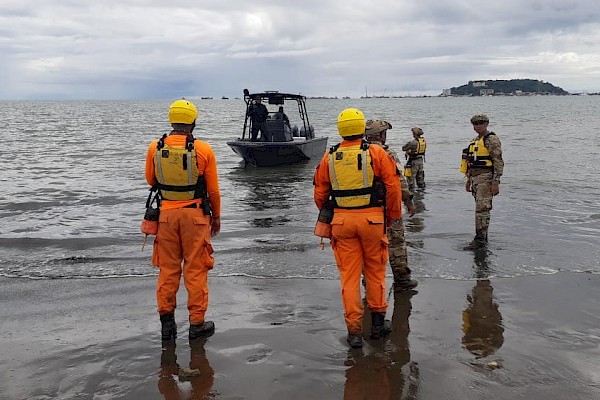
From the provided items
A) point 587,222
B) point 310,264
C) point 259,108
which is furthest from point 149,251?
point 259,108

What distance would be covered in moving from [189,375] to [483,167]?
5.10 m

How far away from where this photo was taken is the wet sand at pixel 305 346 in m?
3.71

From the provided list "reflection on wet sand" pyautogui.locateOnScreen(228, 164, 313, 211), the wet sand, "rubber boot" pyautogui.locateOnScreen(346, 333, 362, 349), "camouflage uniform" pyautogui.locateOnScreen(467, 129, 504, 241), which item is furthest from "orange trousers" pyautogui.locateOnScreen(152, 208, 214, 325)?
"reflection on wet sand" pyautogui.locateOnScreen(228, 164, 313, 211)

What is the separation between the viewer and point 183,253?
4469 millimetres

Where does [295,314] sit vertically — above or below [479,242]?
below

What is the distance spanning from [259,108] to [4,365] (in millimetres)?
13928

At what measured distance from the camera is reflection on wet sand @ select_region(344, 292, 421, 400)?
3.61 m

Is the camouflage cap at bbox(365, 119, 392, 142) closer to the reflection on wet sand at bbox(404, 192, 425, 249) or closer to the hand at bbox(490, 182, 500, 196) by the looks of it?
the hand at bbox(490, 182, 500, 196)

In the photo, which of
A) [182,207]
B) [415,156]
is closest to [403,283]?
[182,207]

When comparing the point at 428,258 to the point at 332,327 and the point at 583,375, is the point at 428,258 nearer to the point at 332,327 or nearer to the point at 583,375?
the point at 332,327

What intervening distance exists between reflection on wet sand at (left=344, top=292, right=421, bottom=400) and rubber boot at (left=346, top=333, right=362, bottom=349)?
0.14 feet

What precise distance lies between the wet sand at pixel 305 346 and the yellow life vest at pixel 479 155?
6.05 feet

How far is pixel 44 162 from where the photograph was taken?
2038cm

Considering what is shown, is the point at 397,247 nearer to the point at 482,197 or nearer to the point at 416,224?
the point at 482,197
